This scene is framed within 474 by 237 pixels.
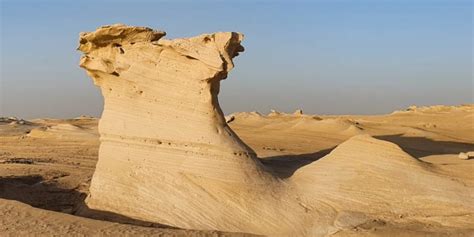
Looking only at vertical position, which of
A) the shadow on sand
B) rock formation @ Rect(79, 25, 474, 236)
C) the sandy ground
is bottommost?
the shadow on sand

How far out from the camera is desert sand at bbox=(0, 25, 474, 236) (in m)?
6.93

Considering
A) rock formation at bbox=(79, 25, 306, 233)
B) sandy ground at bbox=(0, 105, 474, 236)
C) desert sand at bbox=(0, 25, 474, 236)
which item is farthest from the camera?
rock formation at bbox=(79, 25, 306, 233)

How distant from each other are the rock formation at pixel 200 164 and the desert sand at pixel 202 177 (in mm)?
15

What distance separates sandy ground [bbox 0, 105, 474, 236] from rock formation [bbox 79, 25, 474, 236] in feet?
1.12

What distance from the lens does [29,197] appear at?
9.53 m

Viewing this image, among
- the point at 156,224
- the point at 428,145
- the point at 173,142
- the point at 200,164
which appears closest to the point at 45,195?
the point at 173,142

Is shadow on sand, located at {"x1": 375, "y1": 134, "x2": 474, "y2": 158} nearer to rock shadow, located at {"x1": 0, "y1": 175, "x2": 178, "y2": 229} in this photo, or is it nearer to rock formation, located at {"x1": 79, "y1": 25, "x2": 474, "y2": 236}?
rock formation, located at {"x1": 79, "y1": 25, "x2": 474, "y2": 236}

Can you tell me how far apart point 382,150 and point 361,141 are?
36 centimetres

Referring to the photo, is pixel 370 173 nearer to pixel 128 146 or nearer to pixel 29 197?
pixel 128 146

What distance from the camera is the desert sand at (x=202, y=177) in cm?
693

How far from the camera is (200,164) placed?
7719mm

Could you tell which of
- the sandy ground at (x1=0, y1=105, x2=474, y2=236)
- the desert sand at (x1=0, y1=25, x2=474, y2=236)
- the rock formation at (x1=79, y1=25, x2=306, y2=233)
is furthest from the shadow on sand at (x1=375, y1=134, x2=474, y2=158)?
the rock formation at (x1=79, y1=25, x2=306, y2=233)

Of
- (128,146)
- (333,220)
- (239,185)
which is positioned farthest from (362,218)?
(128,146)

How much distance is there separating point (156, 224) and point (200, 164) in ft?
3.42
